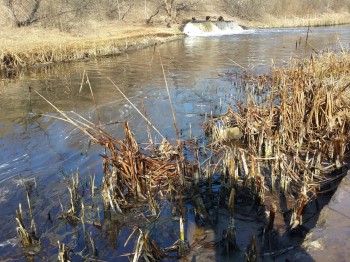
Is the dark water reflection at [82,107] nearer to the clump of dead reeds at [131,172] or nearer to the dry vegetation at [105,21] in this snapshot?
the clump of dead reeds at [131,172]

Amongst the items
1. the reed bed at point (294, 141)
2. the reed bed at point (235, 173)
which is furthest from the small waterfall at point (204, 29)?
the reed bed at point (235, 173)

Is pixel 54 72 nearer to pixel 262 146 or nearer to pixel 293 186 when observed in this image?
pixel 262 146

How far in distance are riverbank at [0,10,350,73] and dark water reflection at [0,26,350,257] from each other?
1.49m

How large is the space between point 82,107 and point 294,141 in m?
7.33

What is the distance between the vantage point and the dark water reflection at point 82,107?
6473 mm

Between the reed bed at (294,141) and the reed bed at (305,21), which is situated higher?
the reed bed at (305,21)

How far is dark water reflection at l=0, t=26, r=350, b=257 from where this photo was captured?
6473mm

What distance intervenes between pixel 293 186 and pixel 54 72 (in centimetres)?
1570

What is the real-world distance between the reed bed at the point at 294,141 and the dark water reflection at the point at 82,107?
0.86 meters

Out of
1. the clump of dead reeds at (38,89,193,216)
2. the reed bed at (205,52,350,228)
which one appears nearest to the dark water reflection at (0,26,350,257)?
the clump of dead reeds at (38,89,193,216)

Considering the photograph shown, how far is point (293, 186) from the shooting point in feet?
17.2

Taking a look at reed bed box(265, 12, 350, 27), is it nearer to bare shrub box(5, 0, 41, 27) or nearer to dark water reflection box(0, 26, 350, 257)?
dark water reflection box(0, 26, 350, 257)

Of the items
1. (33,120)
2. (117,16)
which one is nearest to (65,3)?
(117,16)

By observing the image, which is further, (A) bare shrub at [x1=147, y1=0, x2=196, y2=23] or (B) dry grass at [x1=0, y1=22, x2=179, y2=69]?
(A) bare shrub at [x1=147, y1=0, x2=196, y2=23]
